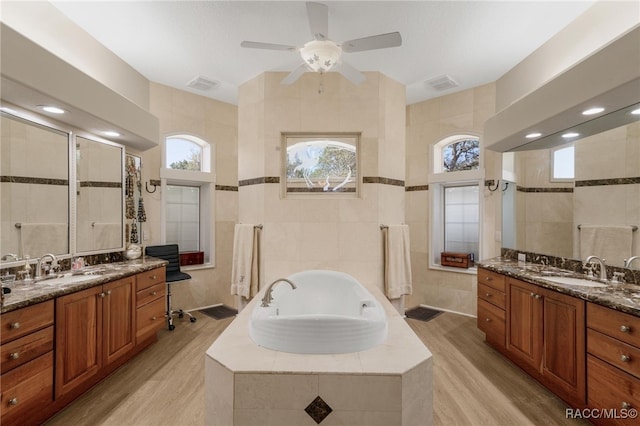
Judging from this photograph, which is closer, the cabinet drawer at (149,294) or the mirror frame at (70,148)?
the mirror frame at (70,148)

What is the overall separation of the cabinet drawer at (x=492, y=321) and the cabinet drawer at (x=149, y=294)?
3.18 meters

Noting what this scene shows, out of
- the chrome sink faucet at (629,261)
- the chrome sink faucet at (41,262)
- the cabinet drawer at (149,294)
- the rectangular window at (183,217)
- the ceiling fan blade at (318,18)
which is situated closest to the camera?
the ceiling fan blade at (318,18)

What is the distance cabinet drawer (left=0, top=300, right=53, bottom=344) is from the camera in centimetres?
146

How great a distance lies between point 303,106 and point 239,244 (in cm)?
169

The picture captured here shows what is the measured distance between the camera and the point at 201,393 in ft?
6.62

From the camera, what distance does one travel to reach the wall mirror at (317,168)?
3.14m

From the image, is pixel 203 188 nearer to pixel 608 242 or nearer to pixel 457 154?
pixel 457 154

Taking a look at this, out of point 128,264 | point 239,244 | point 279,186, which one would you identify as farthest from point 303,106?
point 128,264

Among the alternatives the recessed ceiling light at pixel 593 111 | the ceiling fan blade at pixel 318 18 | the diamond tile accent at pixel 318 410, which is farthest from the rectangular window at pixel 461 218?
the diamond tile accent at pixel 318 410

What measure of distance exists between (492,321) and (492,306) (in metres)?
0.14

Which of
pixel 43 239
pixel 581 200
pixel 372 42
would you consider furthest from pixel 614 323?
pixel 43 239

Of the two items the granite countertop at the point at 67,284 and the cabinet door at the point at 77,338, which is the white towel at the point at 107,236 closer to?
the granite countertop at the point at 67,284

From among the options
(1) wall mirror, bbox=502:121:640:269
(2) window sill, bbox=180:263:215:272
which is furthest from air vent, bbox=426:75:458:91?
(2) window sill, bbox=180:263:215:272

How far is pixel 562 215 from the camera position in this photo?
248 centimetres
